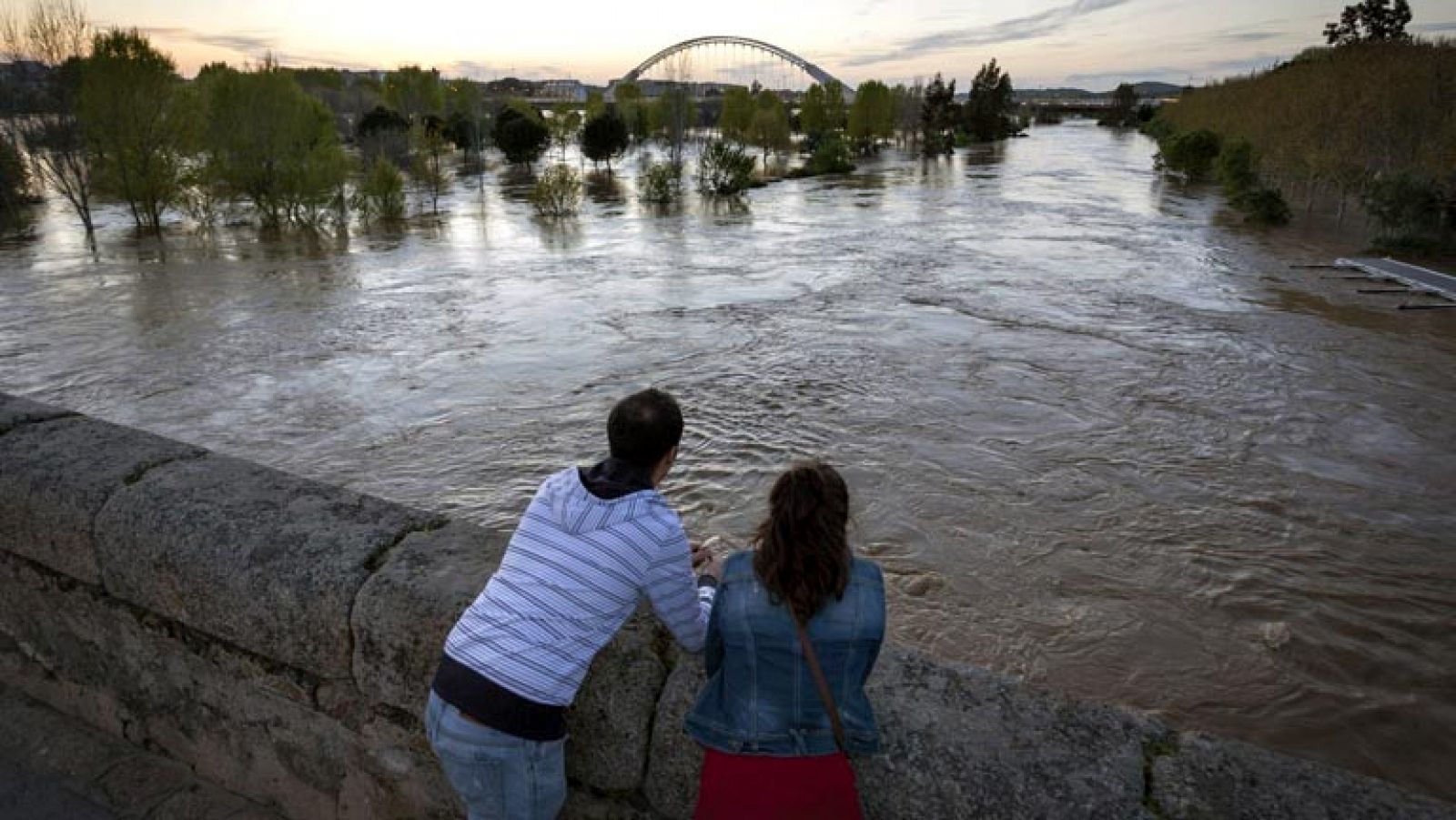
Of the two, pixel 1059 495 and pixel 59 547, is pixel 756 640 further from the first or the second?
pixel 1059 495

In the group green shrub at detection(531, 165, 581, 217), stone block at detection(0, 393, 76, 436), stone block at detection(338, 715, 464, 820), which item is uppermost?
green shrub at detection(531, 165, 581, 217)

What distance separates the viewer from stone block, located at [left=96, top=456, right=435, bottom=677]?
2033 mm

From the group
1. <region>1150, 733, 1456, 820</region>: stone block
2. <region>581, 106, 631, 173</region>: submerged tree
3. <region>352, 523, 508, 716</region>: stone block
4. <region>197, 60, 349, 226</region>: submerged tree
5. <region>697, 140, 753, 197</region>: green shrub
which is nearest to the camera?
<region>1150, 733, 1456, 820</region>: stone block

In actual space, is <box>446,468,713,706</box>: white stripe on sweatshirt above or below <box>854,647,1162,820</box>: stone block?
above

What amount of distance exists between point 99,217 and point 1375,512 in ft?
104

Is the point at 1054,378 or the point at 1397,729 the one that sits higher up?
the point at 1054,378

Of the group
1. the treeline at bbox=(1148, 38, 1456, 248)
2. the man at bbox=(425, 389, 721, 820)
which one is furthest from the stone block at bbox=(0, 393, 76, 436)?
the treeline at bbox=(1148, 38, 1456, 248)

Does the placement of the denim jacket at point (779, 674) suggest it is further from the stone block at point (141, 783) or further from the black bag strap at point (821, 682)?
the stone block at point (141, 783)

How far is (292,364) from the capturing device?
10758 millimetres

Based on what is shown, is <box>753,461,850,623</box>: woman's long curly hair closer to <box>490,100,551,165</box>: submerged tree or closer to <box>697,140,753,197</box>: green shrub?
<box>697,140,753,197</box>: green shrub

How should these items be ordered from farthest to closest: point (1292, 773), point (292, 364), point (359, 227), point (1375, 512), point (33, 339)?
1. point (359, 227)
2. point (33, 339)
3. point (292, 364)
4. point (1375, 512)
5. point (1292, 773)

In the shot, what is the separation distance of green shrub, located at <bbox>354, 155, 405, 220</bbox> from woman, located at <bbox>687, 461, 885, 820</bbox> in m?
25.2

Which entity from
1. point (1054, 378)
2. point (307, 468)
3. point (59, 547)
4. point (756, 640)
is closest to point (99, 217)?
point (307, 468)

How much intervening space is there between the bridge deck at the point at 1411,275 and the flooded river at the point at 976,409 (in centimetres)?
77
